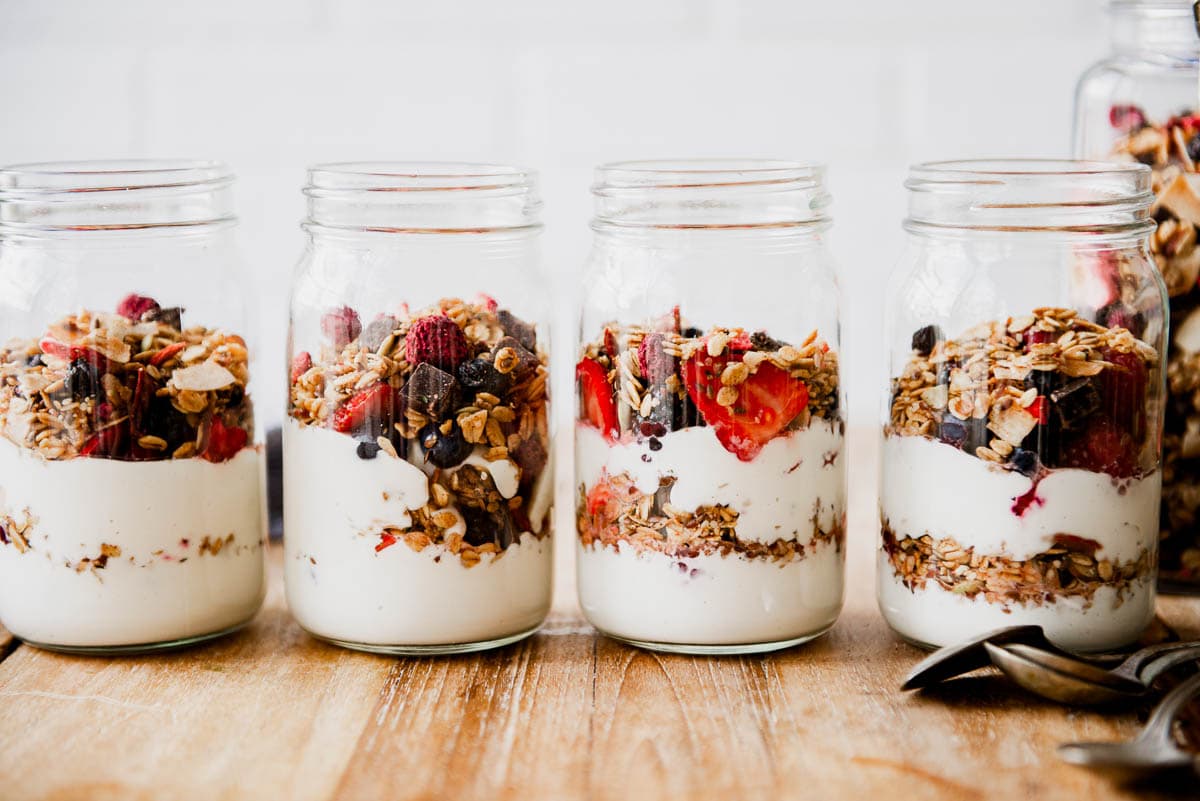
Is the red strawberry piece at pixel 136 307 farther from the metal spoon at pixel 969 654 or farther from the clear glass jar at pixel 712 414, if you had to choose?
the metal spoon at pixel 969 654

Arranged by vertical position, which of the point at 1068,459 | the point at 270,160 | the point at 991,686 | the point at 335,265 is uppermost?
the point at 270,160

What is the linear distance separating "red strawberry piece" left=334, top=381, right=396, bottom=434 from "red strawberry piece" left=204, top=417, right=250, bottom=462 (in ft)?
0.32

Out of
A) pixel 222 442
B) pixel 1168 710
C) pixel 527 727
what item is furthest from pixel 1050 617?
pixel 222 442

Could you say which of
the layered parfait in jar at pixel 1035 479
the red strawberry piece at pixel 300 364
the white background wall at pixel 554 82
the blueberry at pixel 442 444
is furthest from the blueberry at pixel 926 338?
the white background wall at pixel 554 82

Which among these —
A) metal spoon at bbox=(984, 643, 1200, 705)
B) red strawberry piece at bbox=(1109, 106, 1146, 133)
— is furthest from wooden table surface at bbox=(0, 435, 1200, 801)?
red strawberry piece at bbox=(1109, 106, 1146, 133)

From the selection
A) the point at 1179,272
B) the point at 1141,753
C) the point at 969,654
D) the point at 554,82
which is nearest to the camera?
the point at 1141,753

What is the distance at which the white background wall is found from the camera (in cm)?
155

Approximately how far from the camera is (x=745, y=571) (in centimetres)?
89

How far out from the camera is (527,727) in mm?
807

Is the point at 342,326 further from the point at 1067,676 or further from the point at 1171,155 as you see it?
the point at 1171,155

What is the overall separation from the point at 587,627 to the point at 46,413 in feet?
1.35

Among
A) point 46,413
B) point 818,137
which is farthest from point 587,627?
point 818,137

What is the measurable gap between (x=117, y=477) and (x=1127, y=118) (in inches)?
31.5

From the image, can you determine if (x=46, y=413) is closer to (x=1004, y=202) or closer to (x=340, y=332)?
(x=340, y=332)
